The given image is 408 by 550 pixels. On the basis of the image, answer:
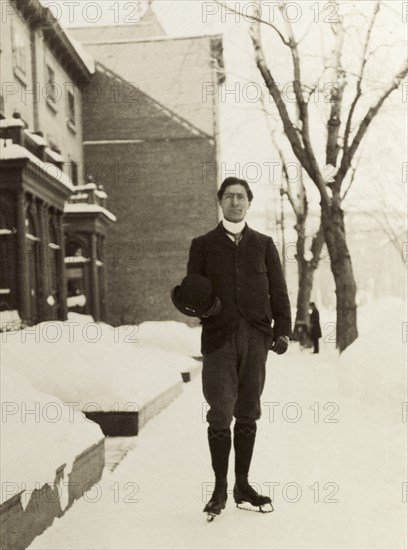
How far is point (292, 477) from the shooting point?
538 cm

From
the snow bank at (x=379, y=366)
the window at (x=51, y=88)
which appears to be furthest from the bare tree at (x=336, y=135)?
the window at (x=51, y=88)

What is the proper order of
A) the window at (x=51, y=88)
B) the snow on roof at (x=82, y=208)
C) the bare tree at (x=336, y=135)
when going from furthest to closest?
the window at (x=51, y=88), the snow on roof at (x=82, y=208), the bare tree at (x=336, y=135)

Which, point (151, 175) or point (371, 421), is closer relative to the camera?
point (371, 421)

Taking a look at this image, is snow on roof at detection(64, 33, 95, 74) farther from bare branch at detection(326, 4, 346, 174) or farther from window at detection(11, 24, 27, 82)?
bare branch at detection(326, 4, 346, 174)

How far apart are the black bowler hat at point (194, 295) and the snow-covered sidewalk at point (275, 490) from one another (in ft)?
4.06

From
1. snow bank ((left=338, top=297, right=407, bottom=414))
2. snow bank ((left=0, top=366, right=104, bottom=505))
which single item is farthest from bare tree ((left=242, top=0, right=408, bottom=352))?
snow bank ((left=0, top=366, right=104, bottom=505))

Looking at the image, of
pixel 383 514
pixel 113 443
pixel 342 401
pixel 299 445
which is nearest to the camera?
pixel 383 514

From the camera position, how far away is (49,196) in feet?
56.2

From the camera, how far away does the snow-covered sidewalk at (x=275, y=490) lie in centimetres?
391

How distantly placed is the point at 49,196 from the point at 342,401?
34.0 ft

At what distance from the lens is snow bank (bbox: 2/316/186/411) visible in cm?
716

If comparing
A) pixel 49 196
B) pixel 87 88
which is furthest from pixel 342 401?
pixel 87 88

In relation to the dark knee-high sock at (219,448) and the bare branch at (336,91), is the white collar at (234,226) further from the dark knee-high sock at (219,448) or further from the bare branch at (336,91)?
the bare branch at (336,91)

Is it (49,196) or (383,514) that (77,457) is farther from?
(49,196)
